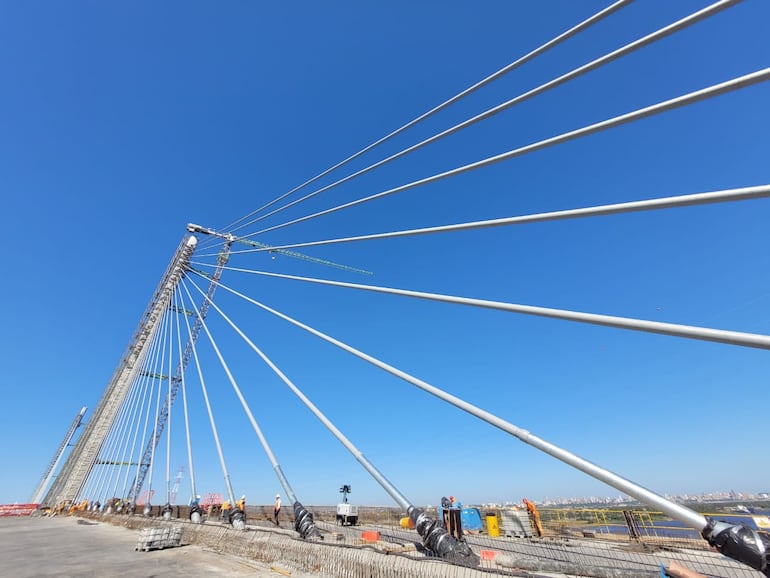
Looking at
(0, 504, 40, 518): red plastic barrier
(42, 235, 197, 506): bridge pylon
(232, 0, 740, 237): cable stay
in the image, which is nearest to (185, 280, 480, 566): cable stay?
(232, 0, 740, 237): cable stay

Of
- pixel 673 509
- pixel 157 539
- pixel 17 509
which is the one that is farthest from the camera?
pixel 17 509

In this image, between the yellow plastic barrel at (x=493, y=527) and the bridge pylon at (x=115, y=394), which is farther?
the bridge pylon at (x=115, y=394)

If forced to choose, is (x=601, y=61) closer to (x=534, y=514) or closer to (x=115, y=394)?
(x=534, y=514)

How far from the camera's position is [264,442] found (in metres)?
10.2

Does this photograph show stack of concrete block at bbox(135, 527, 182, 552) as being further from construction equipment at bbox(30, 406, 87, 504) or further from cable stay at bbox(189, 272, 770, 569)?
construction equipment at bbox(30, 406, 87, 504)

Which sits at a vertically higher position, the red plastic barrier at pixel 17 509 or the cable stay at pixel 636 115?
the cable stay at pixel 636 115

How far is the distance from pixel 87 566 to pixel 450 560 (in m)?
9.85

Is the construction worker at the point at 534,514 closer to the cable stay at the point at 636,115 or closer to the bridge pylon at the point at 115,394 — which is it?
the cable stay at the point at 636,115

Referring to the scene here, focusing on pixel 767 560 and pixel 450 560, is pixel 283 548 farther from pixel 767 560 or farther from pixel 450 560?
pixel 767 560

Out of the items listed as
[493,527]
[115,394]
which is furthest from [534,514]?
[115,394]

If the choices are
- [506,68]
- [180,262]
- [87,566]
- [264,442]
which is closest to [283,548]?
[264,442]

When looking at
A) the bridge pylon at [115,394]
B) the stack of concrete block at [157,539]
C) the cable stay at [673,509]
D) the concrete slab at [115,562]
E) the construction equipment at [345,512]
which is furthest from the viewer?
the bridge pylon at [115,394]

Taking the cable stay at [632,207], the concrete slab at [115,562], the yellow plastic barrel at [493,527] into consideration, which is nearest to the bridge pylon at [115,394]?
the concrete slab at [115,562]

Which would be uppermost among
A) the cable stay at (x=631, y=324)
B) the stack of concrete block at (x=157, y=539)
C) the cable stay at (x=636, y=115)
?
the cable stay at (x=636, y=115)
